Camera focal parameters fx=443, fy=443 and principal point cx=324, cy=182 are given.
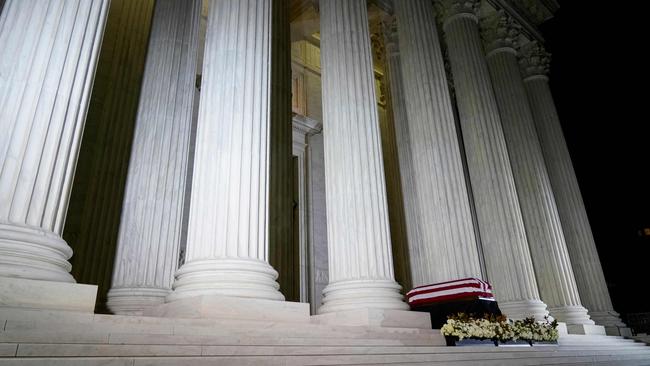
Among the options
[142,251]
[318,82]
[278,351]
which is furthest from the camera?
[318,82]

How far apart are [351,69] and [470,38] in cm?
1174

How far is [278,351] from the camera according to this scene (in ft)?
26.0

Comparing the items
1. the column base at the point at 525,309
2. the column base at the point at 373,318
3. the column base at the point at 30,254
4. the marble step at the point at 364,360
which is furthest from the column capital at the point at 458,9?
the column base at the point at 30,254

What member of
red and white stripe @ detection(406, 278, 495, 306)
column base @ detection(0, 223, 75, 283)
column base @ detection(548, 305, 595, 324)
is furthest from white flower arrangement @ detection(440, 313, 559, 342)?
column base @ detection(0, 223, 75, 283)

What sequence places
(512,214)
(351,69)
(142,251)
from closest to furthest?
1. (142,251)
2. (351,69)
3. (512,214)

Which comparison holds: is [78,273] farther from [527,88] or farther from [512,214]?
[527,88]

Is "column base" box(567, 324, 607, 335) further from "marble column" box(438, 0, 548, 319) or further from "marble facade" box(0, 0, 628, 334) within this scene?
"marble column" box(438, 0, 548, 319)

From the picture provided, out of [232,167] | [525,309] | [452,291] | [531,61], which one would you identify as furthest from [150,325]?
[531,61]

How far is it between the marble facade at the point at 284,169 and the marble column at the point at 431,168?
70 mm

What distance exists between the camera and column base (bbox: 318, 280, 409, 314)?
470 inches

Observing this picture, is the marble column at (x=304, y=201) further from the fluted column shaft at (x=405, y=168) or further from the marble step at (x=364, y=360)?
the marble step at (x=364, y=360)

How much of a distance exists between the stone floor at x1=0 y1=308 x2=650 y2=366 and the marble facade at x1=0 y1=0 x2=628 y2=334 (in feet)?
2.22

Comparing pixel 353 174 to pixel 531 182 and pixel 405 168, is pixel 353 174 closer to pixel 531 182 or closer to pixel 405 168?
pixel 405 168

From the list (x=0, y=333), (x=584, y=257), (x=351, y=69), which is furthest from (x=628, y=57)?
(x=0, y=333)
